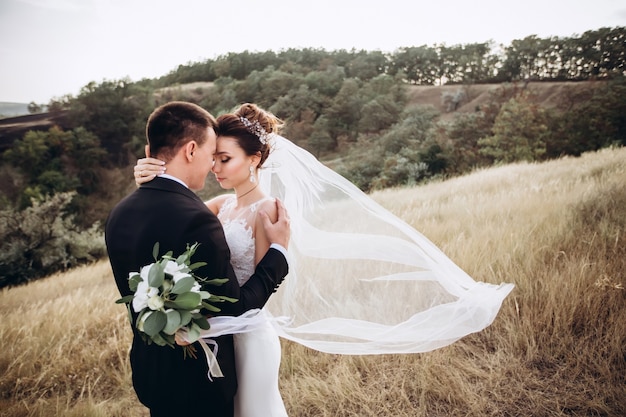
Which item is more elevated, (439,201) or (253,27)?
(253,27)

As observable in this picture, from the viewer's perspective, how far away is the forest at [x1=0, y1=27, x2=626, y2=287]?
15087 mm

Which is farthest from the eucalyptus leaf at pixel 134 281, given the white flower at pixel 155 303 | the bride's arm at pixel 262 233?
the bride's arm at pixel 262 233

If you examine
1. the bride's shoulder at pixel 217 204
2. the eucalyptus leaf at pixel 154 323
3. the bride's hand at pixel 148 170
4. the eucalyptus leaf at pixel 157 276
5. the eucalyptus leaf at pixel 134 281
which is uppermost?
the bride's hand at pixel 148 170

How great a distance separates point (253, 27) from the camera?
41406 mm

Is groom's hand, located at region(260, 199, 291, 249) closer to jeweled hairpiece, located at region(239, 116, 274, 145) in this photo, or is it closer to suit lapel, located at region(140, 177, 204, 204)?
suit lapel, located at region(140, 177, 204, 204)

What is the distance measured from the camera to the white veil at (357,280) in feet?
8.34

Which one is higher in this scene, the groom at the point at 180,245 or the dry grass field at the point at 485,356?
the groom at the point at 180,245

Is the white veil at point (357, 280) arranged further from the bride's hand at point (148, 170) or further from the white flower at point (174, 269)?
the white flower at point (174, 269)

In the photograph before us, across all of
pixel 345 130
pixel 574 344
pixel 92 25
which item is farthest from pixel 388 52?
pixel 574 344

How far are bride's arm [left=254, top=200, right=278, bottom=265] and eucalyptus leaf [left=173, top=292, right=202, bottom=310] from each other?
30.3 inches

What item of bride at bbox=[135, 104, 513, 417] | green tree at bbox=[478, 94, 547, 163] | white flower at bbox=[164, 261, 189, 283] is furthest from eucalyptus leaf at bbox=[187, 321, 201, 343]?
green tree at bbox=[478, 94, 547, 163]

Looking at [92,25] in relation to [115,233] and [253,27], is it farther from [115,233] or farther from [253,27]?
[253,27]

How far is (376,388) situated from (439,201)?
4.66 m

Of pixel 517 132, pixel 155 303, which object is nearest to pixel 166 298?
pixel 155 303
